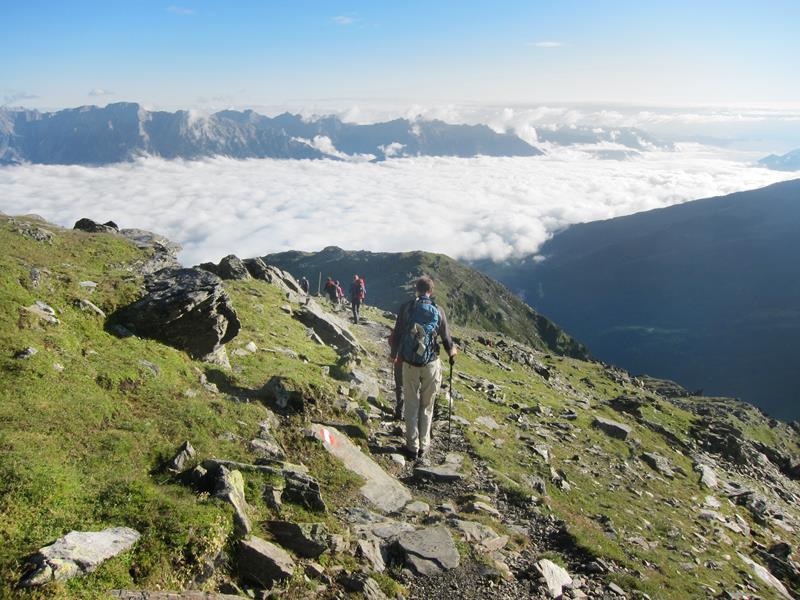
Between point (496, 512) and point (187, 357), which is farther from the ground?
point (187, 357)

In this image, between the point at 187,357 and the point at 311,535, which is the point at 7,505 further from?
the point at 187,357

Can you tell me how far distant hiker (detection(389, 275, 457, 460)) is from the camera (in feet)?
46.3

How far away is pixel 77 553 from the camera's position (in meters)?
6.68

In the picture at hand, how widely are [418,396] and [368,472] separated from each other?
2569mm

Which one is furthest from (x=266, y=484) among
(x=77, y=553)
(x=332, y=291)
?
(x=332, y=291)

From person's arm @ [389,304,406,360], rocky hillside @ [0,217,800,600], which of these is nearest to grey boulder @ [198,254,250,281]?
rocky hillside @ [0,217,800,600]

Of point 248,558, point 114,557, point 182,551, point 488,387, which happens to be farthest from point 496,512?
point 488,387

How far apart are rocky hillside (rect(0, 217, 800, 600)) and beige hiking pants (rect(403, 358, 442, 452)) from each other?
0.87m

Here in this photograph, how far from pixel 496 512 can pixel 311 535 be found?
6.05m

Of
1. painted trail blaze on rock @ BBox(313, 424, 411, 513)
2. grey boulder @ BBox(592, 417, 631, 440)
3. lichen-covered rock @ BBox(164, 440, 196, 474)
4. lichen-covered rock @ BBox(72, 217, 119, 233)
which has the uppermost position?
lichen-covered rock @ BBox(72, 217, 119, 233)

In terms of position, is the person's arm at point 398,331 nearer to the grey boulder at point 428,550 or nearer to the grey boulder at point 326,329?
the grey boulder at point 428,550

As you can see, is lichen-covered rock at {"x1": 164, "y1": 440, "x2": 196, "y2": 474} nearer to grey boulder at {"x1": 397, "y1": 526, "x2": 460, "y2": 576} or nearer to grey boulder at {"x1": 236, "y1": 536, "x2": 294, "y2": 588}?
grey boulder at {"x1": 236, "y1": 536, "x2": 294, "y2": 588}

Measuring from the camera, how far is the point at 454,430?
749 inches

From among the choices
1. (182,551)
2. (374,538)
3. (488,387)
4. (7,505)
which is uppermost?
(7,505)
